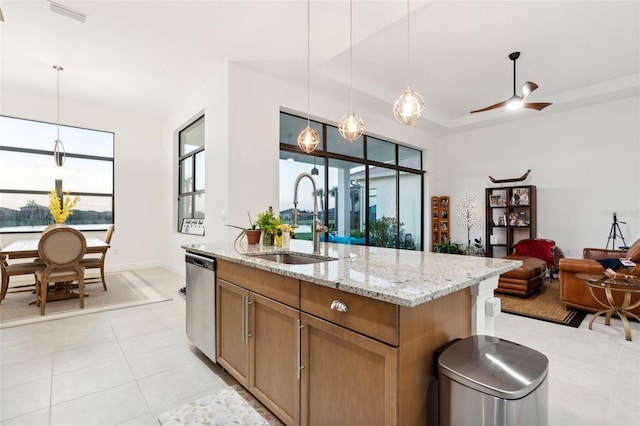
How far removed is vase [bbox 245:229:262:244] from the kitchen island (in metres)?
0.87

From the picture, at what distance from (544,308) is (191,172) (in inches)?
227

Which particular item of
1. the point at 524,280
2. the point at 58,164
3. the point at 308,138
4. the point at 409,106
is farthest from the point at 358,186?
the point at 58,164

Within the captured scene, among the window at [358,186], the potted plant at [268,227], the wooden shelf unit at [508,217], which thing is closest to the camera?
the potted plant at [268,227]

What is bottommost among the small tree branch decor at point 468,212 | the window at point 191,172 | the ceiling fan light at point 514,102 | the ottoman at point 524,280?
the ottoman at point 524,280

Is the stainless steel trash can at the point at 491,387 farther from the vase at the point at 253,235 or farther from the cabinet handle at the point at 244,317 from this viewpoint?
the vase at the point at 253,235

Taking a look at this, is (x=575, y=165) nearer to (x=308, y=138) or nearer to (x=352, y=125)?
(x=352, y=125)

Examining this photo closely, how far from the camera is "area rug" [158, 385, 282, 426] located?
167cm

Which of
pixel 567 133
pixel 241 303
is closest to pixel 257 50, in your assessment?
pixel 241 303

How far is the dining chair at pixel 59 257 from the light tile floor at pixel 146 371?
58cm

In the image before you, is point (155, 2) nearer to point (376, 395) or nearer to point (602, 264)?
point (376, 395)

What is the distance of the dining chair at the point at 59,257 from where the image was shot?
11.4 feet

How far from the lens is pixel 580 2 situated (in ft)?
10.4

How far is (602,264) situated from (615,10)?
2766 millimetres

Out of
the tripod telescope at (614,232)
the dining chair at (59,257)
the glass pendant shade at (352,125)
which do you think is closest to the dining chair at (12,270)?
the dining chair at (59,257)
